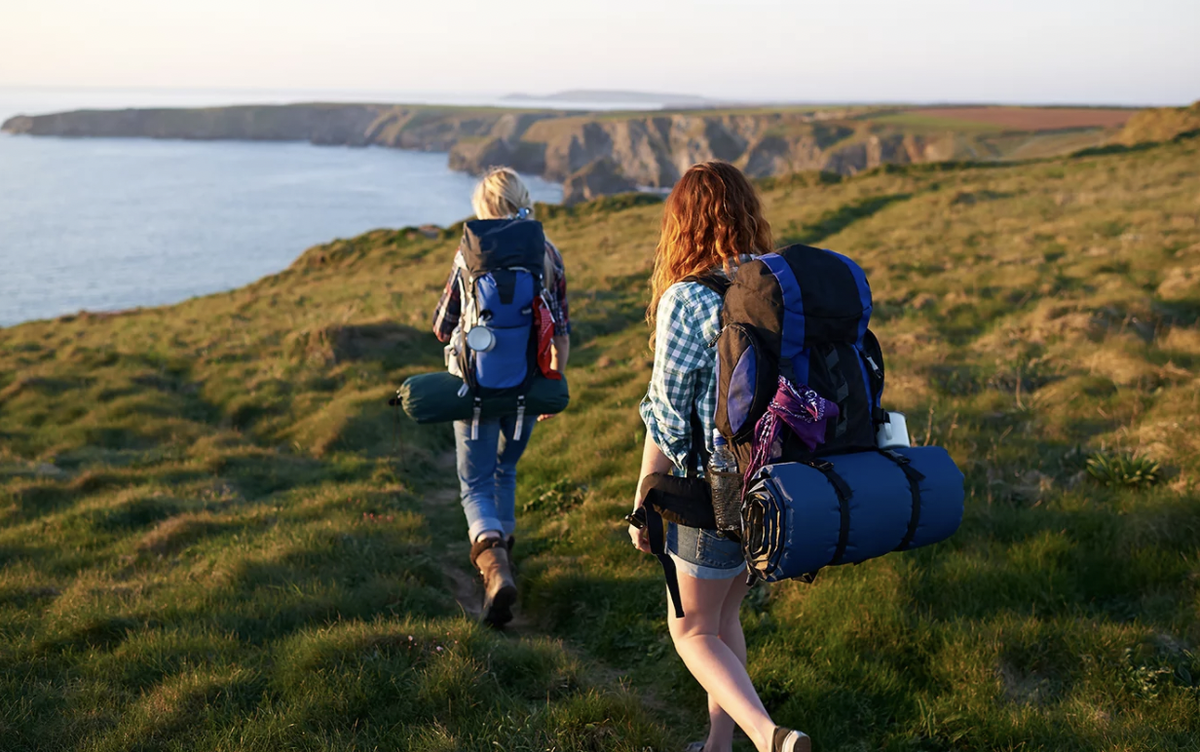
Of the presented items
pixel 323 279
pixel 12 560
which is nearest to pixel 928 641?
pixel 12 560

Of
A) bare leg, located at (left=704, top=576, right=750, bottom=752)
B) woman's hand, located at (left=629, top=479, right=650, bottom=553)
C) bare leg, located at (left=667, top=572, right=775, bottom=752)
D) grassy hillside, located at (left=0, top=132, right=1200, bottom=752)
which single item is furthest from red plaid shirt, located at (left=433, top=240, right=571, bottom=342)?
bare leg, located at (left=667, top=572, right=775, bottom=752)

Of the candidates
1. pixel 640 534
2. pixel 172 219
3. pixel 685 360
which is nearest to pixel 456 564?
pixel 640 534

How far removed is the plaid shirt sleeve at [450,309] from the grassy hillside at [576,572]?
180cm

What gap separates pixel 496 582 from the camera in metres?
5.16

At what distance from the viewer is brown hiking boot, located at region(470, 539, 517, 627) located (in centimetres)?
511

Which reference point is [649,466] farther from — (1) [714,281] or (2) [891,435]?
(2) [891,435]

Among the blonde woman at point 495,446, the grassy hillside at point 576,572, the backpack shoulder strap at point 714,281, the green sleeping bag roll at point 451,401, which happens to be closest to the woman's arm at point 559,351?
the blonde woman at point 495,446

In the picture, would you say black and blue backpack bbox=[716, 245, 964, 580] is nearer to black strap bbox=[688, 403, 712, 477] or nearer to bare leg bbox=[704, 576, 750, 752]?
black strap bbox=[688, 403, 712, 477]

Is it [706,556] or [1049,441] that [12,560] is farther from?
[1049,441]

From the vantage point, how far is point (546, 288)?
5203 millimetres

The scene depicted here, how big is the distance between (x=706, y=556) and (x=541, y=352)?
8.12 feet

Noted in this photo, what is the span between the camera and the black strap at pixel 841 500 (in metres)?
2.64

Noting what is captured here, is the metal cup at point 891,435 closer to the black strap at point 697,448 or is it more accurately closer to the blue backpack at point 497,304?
the black strap at point 697,448

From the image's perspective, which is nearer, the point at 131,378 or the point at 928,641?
the point at 928,641
